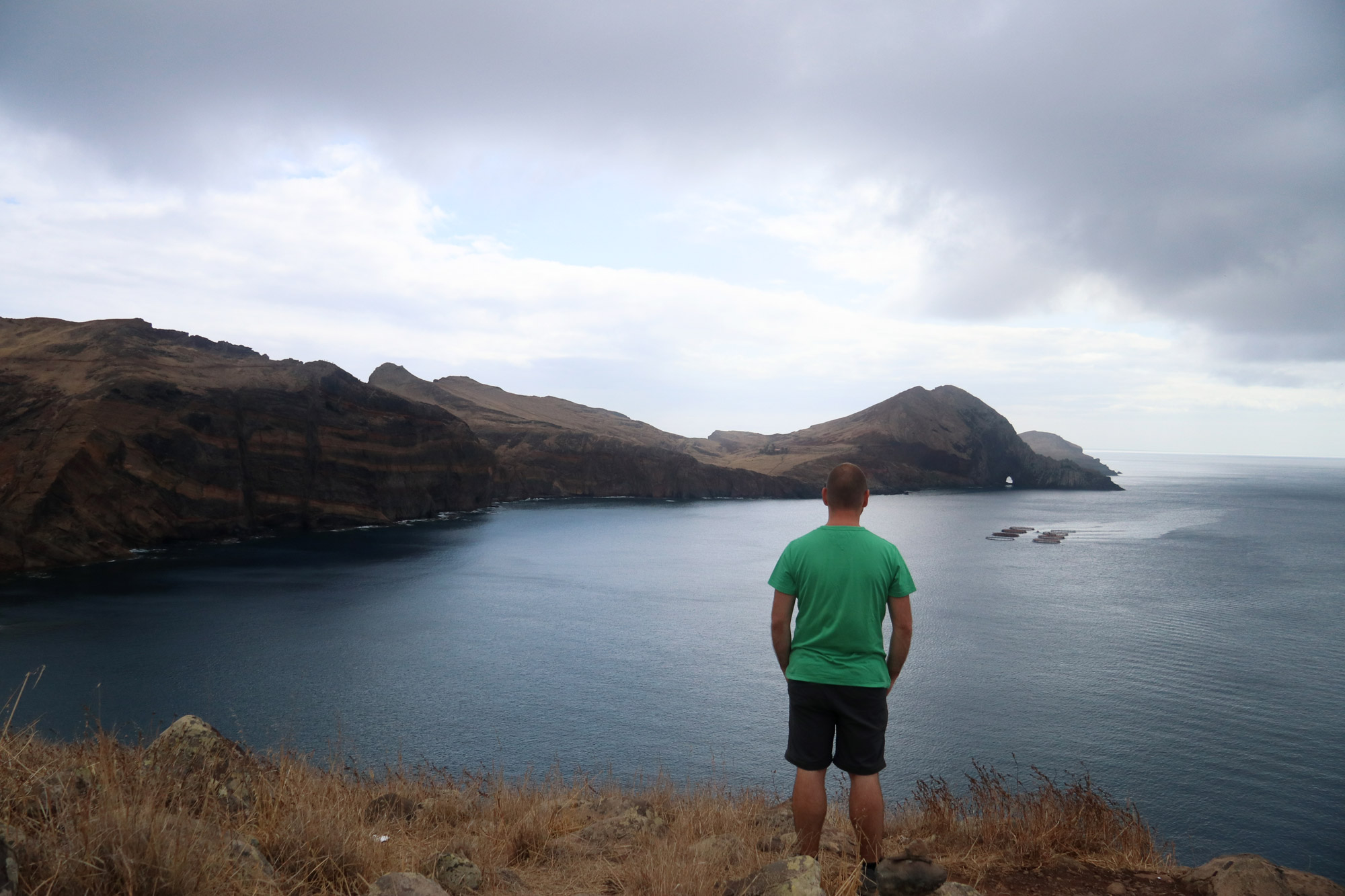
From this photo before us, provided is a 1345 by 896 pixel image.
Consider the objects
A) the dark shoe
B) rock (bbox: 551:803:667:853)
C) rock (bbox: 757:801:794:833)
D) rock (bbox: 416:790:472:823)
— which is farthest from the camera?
rock (bbox: 416:790:472:823)

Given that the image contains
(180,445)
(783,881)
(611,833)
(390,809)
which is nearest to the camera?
(783,881)

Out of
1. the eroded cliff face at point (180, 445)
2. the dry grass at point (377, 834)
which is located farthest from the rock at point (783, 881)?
the eroded cliff face at point (180, 445)

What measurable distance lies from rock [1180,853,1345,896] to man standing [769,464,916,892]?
2.50 meters

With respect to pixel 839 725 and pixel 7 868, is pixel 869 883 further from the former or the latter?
pixel 7 868

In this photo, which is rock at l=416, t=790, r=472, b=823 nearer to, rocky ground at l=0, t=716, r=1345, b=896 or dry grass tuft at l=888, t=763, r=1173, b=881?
rocky ground at l=0, t=716, r=1345, b=896

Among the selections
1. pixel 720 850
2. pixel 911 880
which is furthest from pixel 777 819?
pixel 911 880

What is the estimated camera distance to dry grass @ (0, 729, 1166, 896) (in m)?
3.54

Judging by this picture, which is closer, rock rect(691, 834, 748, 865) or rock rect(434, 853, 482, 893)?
rock rect(434, 853, 482, 893)

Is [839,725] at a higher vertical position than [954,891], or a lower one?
higher

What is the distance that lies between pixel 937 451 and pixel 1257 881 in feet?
461

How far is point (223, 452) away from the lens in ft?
180

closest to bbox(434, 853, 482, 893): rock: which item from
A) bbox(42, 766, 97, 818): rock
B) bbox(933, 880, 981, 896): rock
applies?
bbox(42, 766, 97, 818): rock

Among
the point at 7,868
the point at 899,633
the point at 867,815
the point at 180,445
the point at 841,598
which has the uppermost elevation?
the point at 180,445

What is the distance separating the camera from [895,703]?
24.1 metres
